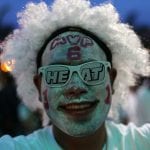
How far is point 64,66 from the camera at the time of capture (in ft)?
11.5

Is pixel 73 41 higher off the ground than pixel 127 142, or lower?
higher

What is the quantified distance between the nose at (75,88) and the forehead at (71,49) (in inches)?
4.6

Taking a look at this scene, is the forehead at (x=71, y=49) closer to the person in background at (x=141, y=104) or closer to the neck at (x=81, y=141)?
the neck at (x=81, y=141)

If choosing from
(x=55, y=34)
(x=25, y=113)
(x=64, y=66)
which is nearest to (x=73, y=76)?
(x=64, y=66)

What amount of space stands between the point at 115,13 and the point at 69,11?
0.27 metres

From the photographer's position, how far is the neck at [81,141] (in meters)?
3.44

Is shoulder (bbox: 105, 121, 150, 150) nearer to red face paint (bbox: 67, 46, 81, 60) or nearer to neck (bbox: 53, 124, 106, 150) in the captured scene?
neck (bbox: 53, 124, 106, 150)

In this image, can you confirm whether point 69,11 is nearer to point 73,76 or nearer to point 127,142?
point 73,76

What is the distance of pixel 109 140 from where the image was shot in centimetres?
350

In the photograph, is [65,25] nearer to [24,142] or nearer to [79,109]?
[79,109]

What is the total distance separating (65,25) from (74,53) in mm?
197

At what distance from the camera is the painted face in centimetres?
341

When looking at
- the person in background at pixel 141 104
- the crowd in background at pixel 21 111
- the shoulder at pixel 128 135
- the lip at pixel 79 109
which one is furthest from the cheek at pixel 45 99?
the person in background at pixel 141 104

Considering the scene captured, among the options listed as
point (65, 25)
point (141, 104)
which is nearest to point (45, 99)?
point (65, 25)
